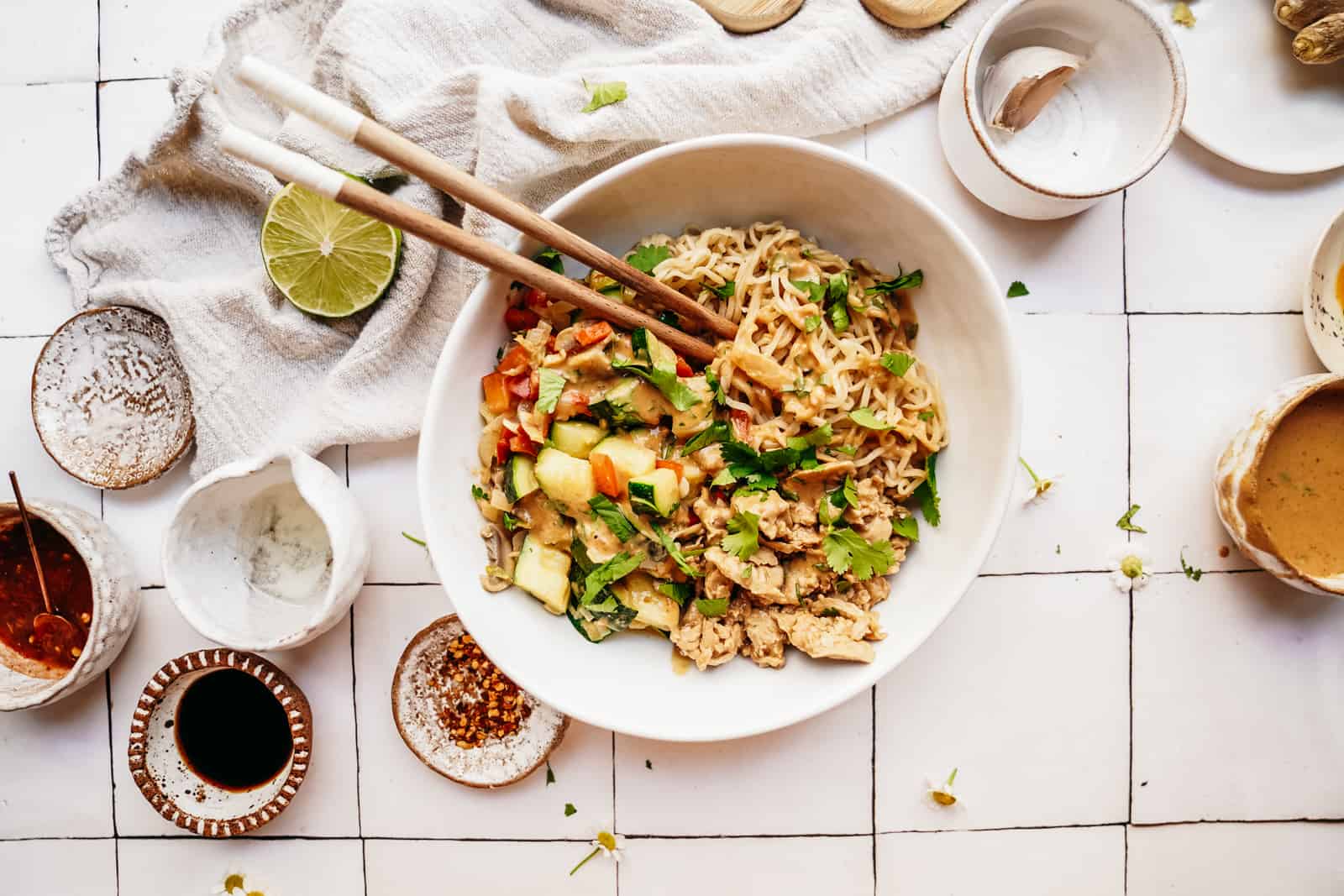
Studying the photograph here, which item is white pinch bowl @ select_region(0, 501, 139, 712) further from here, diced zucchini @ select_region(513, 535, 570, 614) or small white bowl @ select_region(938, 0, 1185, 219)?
small white bowl @ select_region(938, 0, 1185, 219)

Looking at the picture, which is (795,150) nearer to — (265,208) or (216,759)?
(265,208)

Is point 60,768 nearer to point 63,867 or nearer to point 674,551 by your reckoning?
point 63,867

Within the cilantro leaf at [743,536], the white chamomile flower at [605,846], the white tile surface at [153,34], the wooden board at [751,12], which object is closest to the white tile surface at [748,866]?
the white chamomile flower at [605,846]

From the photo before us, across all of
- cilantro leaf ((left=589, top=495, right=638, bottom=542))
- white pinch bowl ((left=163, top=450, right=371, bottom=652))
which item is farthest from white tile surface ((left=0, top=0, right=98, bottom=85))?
cilantro leaf ((left=589, top=495, right=638, bottom=542))

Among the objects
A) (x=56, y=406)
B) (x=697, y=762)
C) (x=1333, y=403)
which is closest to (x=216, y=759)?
(x=56, y=406)

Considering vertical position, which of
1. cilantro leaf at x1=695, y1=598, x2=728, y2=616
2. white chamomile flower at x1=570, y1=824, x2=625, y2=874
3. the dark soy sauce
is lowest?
white chamomile flower at x1=570, y1=824, x2=625, y2=874

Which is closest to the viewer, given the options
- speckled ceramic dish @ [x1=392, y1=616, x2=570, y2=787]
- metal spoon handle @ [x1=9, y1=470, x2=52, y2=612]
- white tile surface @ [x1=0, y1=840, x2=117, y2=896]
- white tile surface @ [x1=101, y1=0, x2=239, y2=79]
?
metal spoon handle @ [x1=9, y1=470, x2=52, y2=612]

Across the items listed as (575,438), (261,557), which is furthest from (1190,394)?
(261,557)
